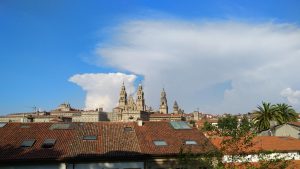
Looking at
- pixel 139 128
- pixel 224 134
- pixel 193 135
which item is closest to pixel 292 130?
pixel 193 135

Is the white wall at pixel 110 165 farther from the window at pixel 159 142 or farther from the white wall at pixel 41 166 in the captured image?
the window at pixel 159 142

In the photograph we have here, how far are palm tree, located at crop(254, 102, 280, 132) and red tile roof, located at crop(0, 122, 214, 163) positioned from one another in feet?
104

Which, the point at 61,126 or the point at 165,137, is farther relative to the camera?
the point at 61,126

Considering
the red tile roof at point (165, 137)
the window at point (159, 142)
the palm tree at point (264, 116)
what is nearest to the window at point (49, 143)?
the red tile roof at point (165, 137)

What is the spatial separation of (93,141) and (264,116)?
4093 centimetres

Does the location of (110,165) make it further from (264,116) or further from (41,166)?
(264,116)

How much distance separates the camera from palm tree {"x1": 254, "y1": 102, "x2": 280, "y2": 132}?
209 ft

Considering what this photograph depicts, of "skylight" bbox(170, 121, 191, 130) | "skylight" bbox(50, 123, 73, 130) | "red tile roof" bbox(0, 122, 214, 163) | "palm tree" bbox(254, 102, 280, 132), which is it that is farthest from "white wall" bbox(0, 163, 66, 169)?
"palm tree" bbox(254, 102, 280, 132)

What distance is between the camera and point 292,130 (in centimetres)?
5434

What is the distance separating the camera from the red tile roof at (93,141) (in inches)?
1162

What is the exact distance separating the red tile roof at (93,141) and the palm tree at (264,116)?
104 ft

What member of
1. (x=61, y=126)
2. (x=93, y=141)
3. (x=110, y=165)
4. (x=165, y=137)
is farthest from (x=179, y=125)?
(x=61, y=126)

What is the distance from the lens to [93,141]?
105 feet

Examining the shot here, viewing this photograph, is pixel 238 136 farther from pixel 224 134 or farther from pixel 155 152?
pixel 155 152
